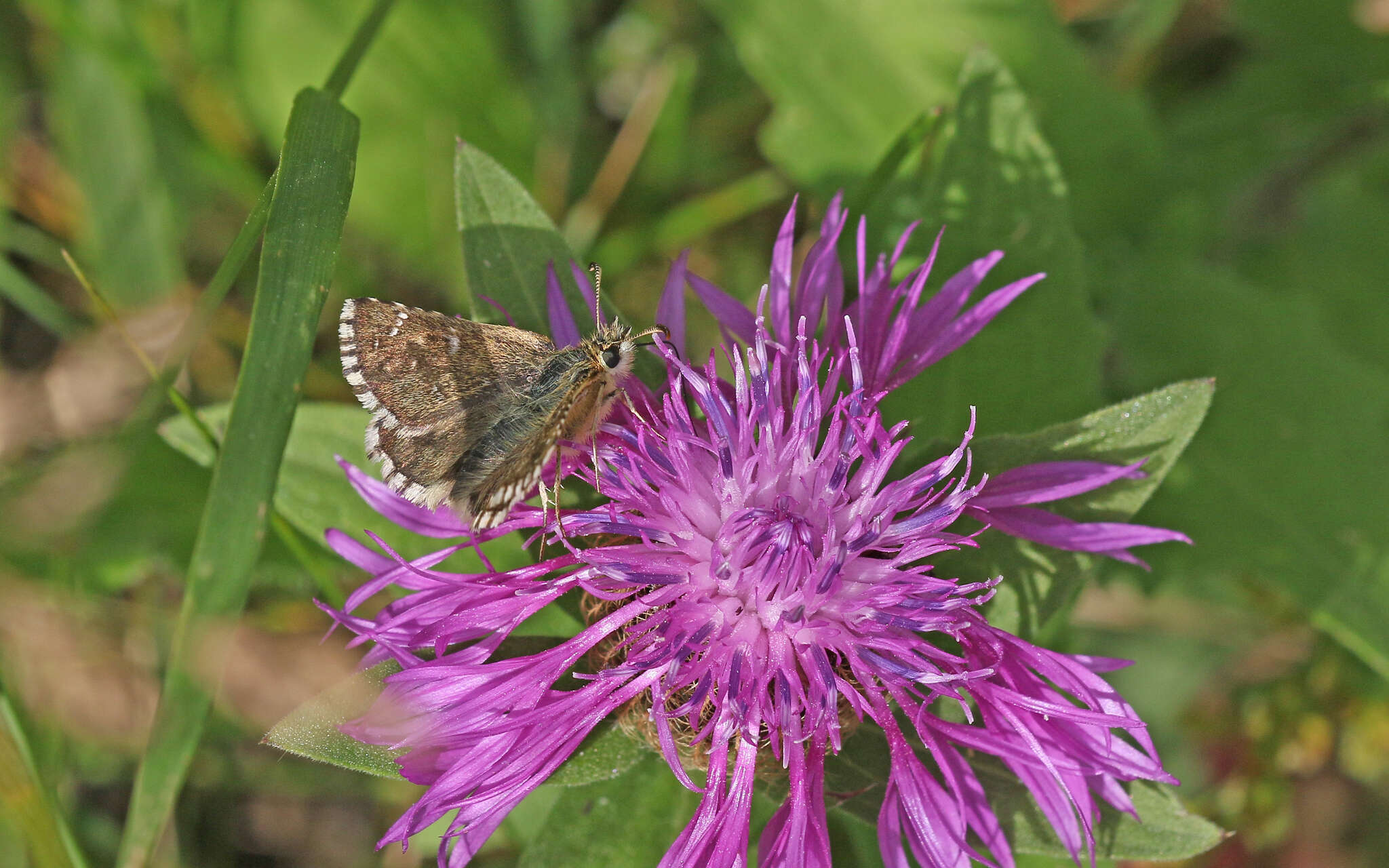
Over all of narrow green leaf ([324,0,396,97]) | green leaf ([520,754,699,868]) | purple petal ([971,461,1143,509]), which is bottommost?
green leaf ([520,754,699,868])

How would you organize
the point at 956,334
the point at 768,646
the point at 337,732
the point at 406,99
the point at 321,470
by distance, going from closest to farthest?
the point at 337,732 → the point at 768,646 → the point at 956,334 → the point at 321,470 → the point at 406,99

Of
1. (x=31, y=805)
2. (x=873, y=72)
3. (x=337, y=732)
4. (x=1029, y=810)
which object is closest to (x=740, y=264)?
(x=873, y=72)

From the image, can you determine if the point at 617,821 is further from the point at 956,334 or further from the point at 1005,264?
the point at 1005,264

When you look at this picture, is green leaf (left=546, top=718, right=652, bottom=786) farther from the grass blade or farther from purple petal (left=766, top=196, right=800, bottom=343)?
the grass blade

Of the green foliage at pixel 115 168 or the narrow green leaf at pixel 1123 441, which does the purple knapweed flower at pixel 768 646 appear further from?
the green foliage at pixel 115 168

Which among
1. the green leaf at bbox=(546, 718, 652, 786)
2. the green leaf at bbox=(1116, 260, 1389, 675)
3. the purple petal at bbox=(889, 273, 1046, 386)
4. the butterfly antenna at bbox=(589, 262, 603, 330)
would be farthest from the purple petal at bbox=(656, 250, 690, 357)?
the green leaf at bbox=(1116, 260, 1389, 675)
